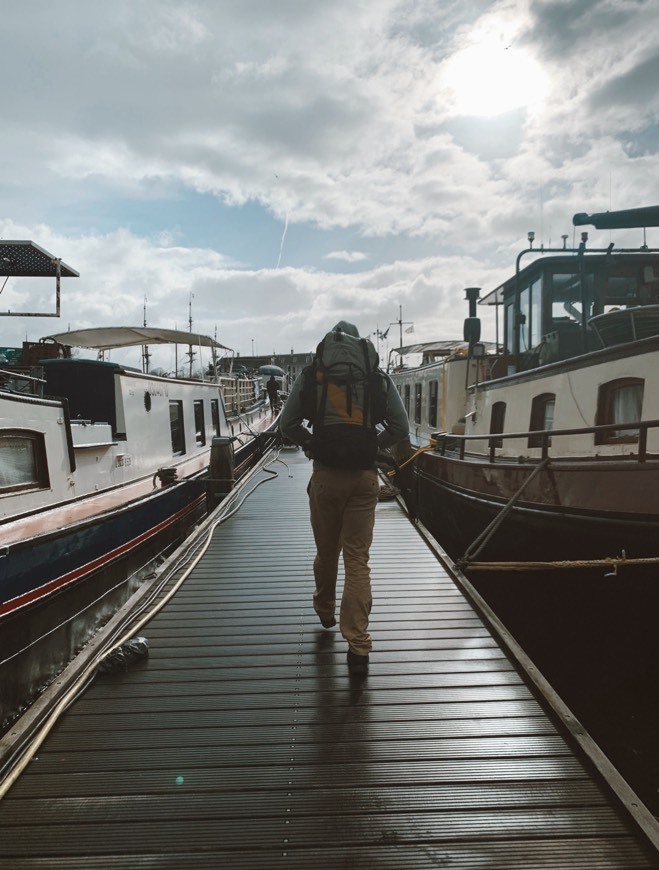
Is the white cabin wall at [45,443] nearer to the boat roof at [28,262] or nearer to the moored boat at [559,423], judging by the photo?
the boat roof at [28,262]

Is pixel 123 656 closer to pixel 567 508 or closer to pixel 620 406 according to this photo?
pixel 567 508

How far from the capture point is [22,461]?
5.21m

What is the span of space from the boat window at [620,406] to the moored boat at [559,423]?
12mm

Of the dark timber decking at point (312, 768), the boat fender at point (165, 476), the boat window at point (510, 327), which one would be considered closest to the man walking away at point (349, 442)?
the dark timber decking at point (312, 768)

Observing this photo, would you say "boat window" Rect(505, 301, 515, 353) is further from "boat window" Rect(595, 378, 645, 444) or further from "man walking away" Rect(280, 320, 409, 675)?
"man walking away" Rect(280, 320, 409, 675)

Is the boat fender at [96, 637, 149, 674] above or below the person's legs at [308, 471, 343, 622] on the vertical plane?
below

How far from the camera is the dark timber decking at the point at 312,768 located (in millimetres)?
2043

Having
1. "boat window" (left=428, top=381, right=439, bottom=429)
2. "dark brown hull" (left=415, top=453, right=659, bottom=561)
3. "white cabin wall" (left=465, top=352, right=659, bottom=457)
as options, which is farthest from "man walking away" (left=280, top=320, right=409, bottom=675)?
"boat window" (left=428, top=381, right=439, bottom=429)

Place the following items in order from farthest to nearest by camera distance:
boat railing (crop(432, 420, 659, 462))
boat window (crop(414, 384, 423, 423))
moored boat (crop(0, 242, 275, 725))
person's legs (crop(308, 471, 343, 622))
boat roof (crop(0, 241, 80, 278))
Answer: boat window (crop(414, 384, 423, 423)) < boat roof (crop(0, 241, 80, 278)) < moored boat (crop(0, 242, 275, 725)) < boat railing (crop(432, 420, 659, 462)) < person's legs (crop(308, 471, 343, 622))

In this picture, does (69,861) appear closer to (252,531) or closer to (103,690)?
(103,690)

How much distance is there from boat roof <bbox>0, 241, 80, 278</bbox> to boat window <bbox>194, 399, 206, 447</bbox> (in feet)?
12.2

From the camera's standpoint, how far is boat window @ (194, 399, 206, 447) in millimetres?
11477

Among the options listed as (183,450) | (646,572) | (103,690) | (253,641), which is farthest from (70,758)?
(183,450)

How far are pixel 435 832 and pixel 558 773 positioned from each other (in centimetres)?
69
